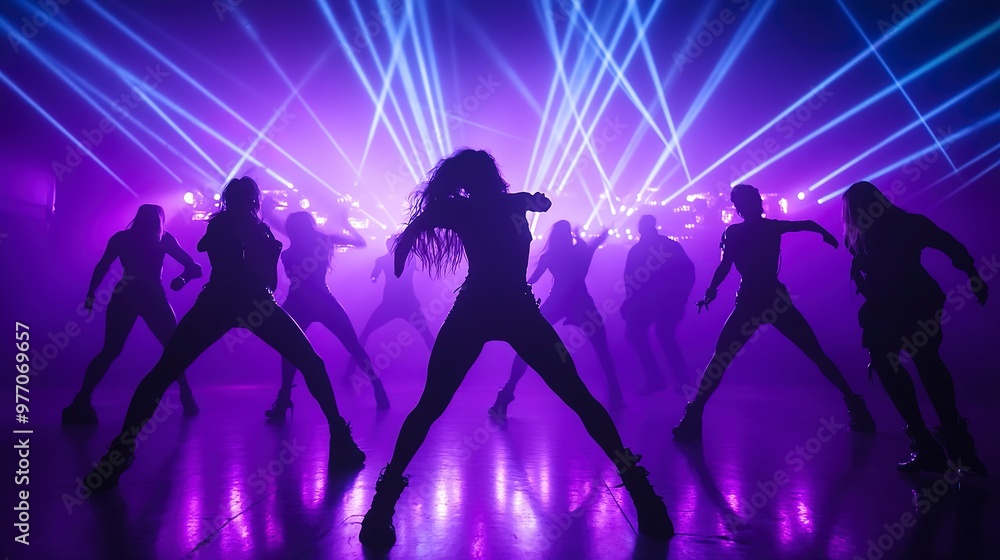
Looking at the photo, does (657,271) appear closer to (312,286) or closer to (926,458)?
(926,458)

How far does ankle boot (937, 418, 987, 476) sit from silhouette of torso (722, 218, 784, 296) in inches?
71.9

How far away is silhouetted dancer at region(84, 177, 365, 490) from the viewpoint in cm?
307

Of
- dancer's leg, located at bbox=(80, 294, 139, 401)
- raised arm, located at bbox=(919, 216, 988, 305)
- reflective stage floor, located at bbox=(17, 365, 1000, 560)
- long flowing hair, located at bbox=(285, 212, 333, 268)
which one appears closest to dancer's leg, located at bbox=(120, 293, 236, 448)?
reflective stage floor, located at bbox=(17, 365, 1000, 560)

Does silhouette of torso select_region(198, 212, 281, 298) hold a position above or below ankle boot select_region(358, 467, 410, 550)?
above

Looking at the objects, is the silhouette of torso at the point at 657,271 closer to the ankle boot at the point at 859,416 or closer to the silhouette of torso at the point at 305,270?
the ankle boot at the point at 859,416

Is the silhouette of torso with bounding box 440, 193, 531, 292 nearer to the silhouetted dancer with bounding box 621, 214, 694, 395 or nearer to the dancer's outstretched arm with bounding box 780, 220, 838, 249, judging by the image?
the dancer's outstretched arm with bounding box 780, 220, 838, 249

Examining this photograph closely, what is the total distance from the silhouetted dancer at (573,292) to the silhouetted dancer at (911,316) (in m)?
3.69

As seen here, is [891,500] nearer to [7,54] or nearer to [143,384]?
[143,384]

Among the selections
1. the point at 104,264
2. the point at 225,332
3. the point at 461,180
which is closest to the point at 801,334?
the point at 461,180

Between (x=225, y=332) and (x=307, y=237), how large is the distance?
3.21 meters

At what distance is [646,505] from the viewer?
90.7 inches

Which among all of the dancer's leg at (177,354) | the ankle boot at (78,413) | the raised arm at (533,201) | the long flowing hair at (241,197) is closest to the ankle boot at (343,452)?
the dancer's leg at (177,354)

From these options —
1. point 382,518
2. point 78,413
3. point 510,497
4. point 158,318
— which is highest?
point 158,318

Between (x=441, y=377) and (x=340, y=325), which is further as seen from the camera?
(x=340, y=325)
